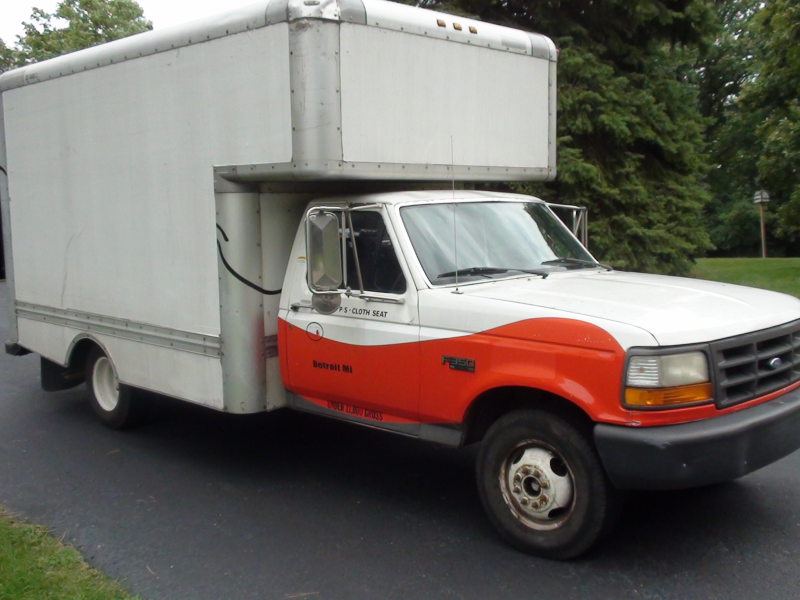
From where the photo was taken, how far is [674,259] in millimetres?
13273

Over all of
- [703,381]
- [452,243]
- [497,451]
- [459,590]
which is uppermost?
[452,243]

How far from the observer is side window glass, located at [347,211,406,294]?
5.31 m

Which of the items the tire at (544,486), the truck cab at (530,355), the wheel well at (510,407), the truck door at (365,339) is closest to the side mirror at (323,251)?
the truck cab at (530,355)

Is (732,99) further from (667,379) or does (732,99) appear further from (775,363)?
(667,379)

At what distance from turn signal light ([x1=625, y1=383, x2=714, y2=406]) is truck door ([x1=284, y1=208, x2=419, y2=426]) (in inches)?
55.5

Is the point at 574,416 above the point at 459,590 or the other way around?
above

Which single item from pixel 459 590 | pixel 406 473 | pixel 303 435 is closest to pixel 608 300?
pixel 459 590

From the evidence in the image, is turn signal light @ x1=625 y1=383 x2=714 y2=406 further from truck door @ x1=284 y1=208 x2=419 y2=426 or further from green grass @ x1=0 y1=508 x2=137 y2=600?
green grass @ x1=0 y1=508 x2=137 y2=600

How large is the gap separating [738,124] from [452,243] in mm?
23544

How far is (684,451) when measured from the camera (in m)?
4.08

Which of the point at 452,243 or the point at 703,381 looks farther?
the point at 452,243

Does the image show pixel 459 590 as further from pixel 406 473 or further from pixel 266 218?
pixel 266 218

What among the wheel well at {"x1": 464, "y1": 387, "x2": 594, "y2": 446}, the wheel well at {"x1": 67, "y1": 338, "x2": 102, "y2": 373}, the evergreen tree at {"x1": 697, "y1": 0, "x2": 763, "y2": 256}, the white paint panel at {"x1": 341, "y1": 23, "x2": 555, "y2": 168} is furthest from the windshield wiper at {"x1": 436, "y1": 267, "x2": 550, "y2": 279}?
the evergreen tree at {"x1": 697, "y1": 0, "x2": 763, "y2": 256}

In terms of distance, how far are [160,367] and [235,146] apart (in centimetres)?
196
